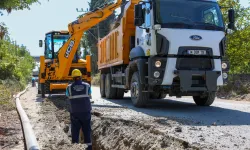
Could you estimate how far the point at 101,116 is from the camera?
1001cm

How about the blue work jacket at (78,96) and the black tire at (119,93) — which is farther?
the black tire at (119,93)

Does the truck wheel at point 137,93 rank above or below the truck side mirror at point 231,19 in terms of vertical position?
→ below

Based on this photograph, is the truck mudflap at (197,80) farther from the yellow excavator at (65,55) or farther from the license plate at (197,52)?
the yellow excavator at (65,55)

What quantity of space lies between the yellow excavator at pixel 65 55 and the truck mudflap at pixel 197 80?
5343 millimetres

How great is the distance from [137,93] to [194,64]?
2179mm

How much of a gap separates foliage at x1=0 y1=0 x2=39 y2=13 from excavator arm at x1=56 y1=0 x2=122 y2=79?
19.3 ft

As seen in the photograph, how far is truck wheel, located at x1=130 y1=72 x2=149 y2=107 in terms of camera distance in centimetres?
1106

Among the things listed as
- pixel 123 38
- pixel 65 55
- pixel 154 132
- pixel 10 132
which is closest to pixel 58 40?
pixel 65 55

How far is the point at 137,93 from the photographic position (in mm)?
11312

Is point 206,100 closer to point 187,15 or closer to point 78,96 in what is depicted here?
point 187,15

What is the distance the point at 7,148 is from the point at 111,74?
9.18m

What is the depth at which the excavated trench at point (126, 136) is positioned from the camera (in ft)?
21.0

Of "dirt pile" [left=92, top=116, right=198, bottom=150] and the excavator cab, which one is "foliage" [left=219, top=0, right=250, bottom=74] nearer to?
the excavator cab

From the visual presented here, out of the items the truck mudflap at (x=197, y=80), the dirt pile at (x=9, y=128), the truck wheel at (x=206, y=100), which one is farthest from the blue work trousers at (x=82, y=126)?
the truck wheel at (x=206, y=100)
